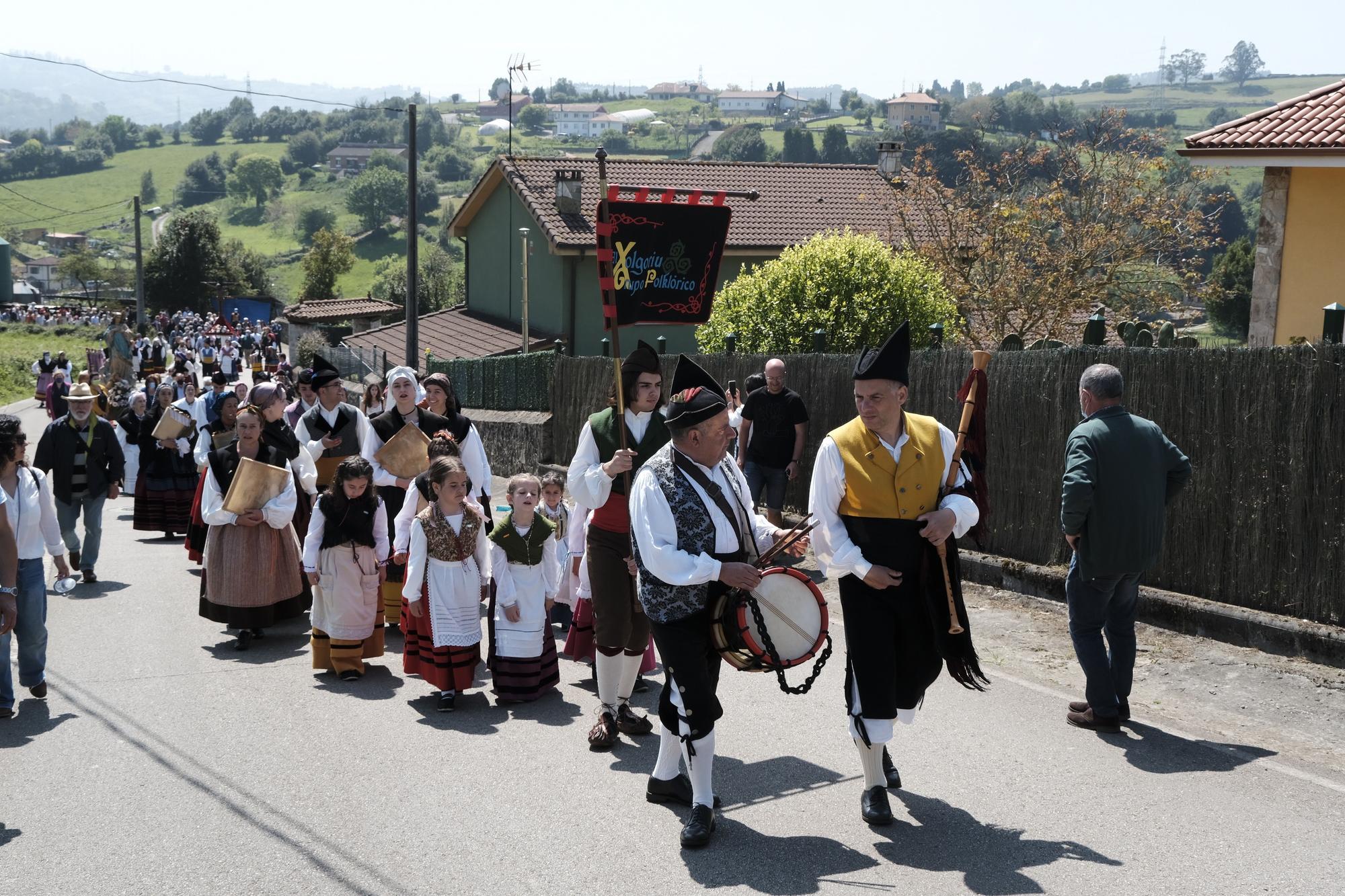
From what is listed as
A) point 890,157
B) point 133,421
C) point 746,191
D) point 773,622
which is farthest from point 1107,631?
point 746,191

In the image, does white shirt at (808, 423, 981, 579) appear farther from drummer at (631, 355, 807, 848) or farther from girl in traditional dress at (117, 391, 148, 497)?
girl in traditional dress at (117, 391, 148, 497)

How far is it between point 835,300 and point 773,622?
11269 millimetres

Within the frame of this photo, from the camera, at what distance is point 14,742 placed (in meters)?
7.00

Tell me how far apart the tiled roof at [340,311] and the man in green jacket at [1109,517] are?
43054 mm

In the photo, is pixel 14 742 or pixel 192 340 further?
pixel 192 340

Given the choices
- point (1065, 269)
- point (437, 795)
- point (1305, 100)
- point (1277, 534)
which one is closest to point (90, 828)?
point (437, 795)

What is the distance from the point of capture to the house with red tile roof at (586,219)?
28.9 m

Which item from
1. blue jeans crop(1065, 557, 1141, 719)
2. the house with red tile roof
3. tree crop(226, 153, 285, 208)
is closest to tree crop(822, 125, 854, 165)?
tree crop(226, 153, 285, 208)

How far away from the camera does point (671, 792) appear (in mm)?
5902

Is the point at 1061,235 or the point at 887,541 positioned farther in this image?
the point at 1061,235

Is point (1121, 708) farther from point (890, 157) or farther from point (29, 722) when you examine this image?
point (890, 157)

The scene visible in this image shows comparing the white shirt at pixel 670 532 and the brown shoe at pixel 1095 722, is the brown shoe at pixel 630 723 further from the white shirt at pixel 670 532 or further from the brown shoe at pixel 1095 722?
the brown shoe at pixel 1095 722

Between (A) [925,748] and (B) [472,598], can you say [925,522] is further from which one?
(B) [472,598]

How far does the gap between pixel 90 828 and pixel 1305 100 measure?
14.2 metres
